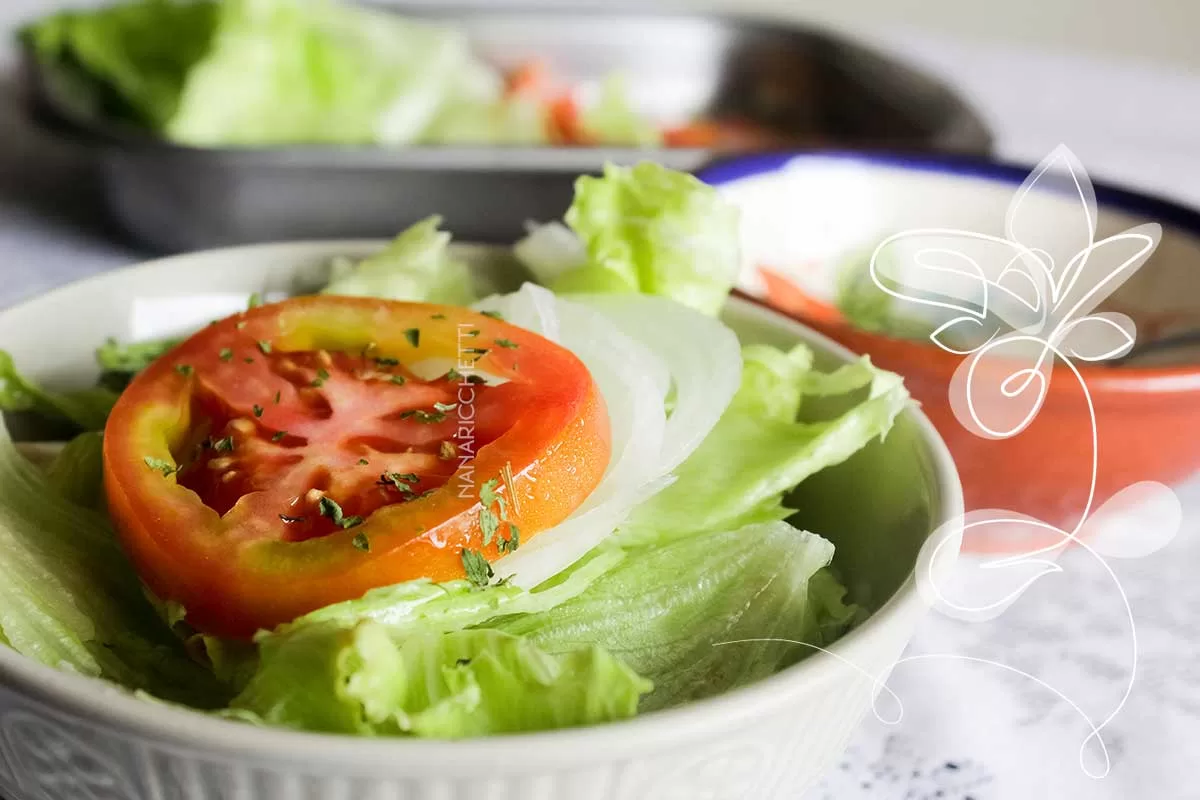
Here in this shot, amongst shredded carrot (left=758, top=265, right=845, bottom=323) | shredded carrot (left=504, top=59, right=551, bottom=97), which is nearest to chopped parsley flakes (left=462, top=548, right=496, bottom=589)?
shredded carrot (left=758, top=265, right=845, bottom=323)

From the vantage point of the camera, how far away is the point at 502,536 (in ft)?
1.74

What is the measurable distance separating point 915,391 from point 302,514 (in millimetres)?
434

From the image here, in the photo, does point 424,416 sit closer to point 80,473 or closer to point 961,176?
point 80,473

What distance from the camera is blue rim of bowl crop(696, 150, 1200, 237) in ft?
3.37

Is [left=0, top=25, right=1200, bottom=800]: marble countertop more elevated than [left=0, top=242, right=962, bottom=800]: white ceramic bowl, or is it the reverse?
[left=0, top=242, right=962, bottom=800]: white ceramic bowl

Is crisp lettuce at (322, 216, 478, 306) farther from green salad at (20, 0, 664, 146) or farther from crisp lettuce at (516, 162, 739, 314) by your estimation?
green salad at (20, 0, 664, 146)

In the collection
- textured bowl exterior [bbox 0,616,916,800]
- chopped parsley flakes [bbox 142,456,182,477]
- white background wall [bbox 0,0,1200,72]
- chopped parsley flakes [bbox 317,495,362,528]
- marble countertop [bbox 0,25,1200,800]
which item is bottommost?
white background wall [bbox 0,0,1200,72]

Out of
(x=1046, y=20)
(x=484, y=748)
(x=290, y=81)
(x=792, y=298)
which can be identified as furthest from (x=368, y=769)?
(x=1046, y=20)

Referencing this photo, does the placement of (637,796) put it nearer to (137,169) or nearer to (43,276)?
(137,169)

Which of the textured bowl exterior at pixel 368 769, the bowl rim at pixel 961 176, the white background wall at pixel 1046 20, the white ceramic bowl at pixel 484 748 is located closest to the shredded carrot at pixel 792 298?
the bowl rim at pixel 961 176

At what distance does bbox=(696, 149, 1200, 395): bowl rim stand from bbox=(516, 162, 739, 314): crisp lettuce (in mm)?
63

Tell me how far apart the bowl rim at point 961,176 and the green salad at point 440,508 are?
5cm
